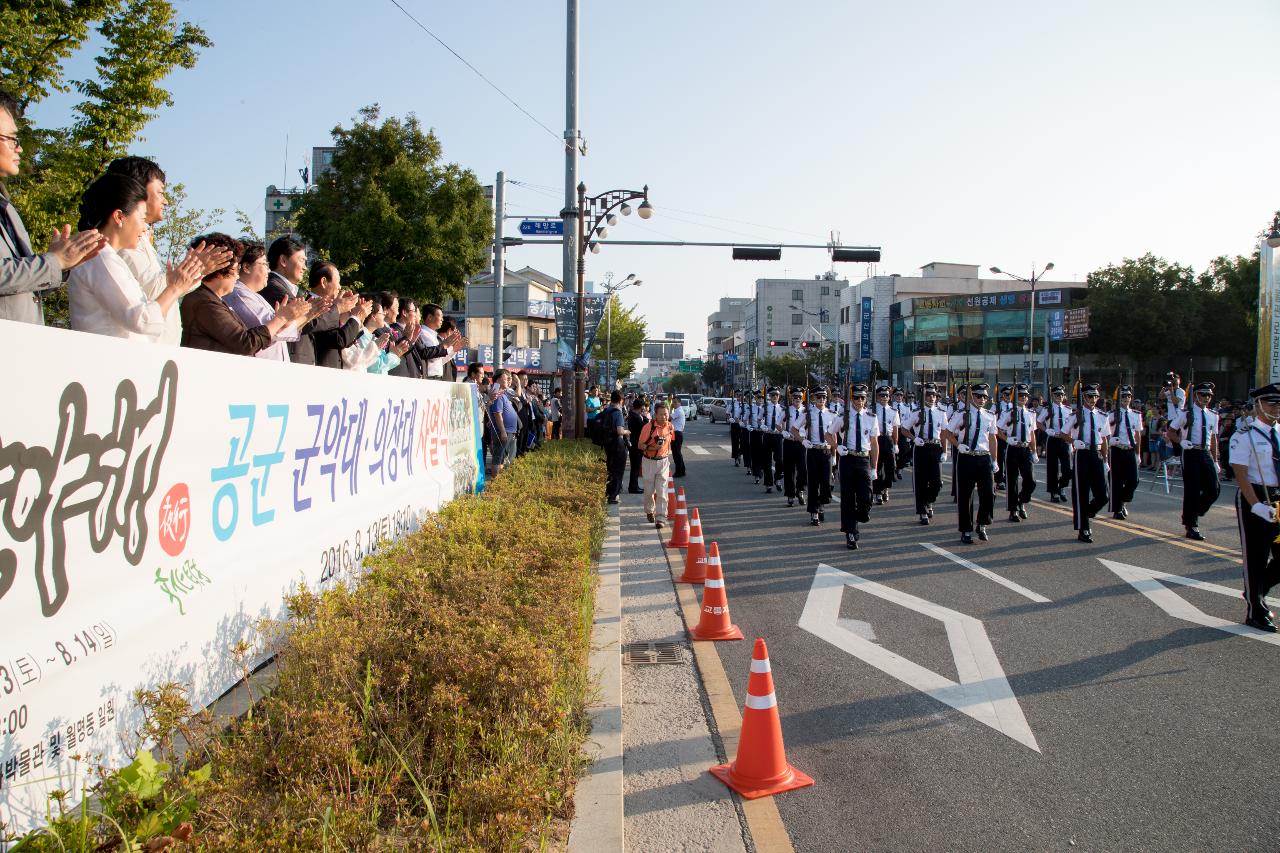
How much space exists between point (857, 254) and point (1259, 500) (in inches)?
653

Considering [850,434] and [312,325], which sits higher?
[312,325]

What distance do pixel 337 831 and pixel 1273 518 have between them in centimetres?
719

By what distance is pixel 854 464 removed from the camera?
37.5 feet

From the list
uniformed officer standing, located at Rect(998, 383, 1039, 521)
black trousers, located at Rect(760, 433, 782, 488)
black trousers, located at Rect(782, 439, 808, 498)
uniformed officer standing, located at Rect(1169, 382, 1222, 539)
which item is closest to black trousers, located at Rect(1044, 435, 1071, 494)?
uniformed officer standing, located at Rect(998, 383, 1039, 521)

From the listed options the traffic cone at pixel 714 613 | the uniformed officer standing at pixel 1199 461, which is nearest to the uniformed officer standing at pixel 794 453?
the uniformed officer standing at pixel 1199 461

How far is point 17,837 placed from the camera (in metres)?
2.64

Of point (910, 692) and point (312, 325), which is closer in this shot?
point (910, 692)

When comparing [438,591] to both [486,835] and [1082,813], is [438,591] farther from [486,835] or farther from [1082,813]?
[1082,813]

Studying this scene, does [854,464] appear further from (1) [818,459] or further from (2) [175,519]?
(2) [175,519]

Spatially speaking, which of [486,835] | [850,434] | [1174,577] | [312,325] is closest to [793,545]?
[850,434]

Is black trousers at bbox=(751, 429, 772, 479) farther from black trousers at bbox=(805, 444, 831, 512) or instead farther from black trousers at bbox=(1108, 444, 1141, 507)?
black trousers at bbox=(1108, 444, 1141, 507)

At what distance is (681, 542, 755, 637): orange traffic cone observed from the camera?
6.96 meters

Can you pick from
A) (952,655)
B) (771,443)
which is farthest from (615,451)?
(952,655)

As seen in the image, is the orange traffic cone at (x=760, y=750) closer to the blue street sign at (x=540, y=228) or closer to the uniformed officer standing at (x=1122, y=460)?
the uniformed officer standing at (x=1122, y=460)
